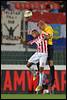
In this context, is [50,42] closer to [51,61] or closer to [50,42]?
[50,42]

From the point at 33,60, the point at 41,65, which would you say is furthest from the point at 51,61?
the point at 33,60

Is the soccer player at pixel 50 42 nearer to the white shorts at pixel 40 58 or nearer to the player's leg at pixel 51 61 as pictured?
the player's leg at pixel 51 61

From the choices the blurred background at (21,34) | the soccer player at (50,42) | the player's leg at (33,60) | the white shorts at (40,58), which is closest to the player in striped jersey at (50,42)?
the soccer player at (50,42)

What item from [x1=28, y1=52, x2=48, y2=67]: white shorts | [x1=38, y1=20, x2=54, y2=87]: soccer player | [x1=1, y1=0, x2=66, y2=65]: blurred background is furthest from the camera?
[x1=1, y1=0, x2=66, y2=65]: blurred background

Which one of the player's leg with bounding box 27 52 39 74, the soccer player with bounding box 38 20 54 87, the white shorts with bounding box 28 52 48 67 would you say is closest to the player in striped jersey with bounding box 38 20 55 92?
the soccer player with bounding box 38 20 54 87

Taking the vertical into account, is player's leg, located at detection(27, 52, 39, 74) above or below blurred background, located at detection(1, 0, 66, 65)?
below

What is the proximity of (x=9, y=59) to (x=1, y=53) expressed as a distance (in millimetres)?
224

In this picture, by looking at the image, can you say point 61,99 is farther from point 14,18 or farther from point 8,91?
point 14,18

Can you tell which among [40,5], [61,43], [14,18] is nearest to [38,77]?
[61,43]

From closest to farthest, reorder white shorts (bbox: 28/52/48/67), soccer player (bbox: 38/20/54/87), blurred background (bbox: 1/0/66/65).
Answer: soccer player (bbox: 38/20/54/87), white shorts (bbox: 28/52/48/67), blurred background (bbox: 1/0/66/65)

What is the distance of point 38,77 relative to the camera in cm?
974

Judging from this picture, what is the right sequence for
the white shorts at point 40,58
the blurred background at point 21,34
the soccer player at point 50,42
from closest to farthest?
the soccer player at point 50,42 < the white shorts at point 40,58 < the blurred background at point 21,34

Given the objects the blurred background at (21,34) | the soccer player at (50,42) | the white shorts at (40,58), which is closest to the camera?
the soccer player at (50,42)

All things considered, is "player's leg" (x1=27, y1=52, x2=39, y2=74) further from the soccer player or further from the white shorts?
the soccer player
